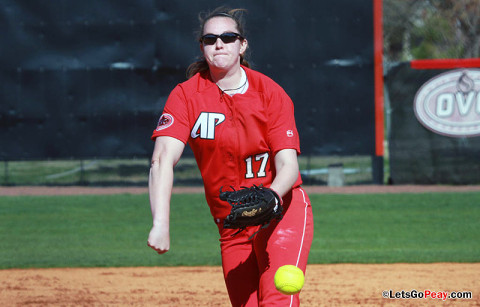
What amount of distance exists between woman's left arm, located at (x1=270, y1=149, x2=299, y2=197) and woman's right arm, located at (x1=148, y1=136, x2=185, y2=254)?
488 mm

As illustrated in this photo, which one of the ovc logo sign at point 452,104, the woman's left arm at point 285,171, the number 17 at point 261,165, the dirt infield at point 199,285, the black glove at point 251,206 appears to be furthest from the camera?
the ovc logo sign at point 452,104

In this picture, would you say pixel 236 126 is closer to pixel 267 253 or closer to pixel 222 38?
pixel 222 38

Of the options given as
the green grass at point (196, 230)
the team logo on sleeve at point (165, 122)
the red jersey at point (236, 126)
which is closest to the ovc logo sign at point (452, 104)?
the green grass at point (196, 230)

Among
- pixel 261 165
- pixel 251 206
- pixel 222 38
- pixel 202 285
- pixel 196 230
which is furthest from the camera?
pixel 196 230

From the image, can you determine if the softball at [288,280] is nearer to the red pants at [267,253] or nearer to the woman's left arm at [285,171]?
the red pants at [267,253]

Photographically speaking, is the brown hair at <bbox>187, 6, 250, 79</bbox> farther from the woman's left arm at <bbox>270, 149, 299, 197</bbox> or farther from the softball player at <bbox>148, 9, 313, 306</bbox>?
the woman's left arm at <bbox>270, 149, 299, 197</bbox>

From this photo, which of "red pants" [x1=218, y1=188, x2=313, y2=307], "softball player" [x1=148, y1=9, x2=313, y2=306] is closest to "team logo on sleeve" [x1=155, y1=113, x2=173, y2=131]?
"softball player" [x1=148, y1=9, x2=313, y2=306]

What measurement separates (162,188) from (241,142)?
538mm

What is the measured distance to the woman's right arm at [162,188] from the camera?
9.46 ft

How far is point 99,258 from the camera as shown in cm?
795

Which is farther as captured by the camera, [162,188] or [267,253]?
[267,253]

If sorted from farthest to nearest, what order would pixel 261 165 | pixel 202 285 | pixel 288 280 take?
1. pixel 202 285
2. pixel 261 165
3. pixel 288 280

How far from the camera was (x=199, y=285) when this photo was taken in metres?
6.64

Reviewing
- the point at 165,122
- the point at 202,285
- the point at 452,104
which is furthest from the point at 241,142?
the point at 452,104
